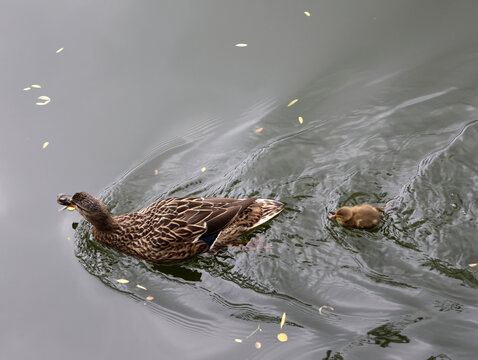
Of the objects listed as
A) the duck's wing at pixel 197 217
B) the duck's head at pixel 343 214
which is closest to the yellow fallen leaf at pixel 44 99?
the duck's wing at pixel 197 217

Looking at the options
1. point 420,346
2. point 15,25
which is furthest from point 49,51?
point 420,346

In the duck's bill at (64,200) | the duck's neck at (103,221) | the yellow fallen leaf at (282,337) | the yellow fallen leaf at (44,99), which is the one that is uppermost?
the yellow fallen leaf at (44,99)

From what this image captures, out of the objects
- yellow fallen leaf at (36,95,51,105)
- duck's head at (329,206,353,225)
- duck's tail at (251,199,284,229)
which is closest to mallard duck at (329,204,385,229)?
duck's head at (329,206,353,225)

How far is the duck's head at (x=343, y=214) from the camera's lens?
A: 609 cm

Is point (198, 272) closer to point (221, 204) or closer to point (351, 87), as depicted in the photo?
point (221, 204)

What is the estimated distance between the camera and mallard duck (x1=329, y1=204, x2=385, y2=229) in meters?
6.04

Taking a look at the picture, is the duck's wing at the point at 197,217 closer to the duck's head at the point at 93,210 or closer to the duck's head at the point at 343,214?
the duck's head at the point at 93,210

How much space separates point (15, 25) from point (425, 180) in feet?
22.4

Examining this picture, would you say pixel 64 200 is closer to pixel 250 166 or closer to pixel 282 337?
Result: pixel 250 166

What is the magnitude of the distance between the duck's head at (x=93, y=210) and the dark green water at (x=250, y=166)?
0.40 metres

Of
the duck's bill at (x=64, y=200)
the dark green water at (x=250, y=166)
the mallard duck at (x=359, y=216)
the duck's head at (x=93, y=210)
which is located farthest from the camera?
the duck's bill at (x=64, y=200)

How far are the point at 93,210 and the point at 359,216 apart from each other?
116 inches

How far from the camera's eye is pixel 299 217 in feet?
21.3

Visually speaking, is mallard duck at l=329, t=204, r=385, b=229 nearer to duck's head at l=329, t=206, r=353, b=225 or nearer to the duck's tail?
duck's head at l=329, t=206, r=353, b=225
